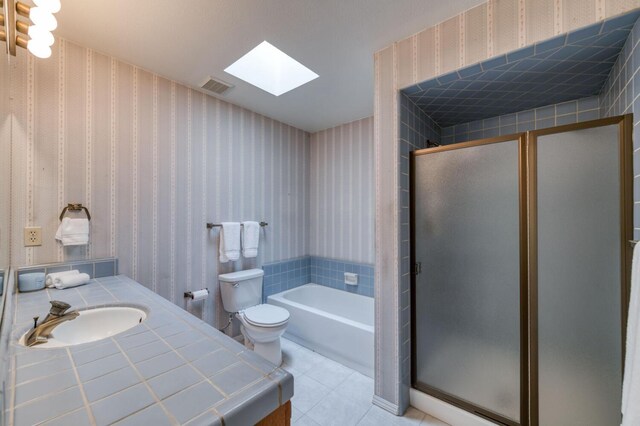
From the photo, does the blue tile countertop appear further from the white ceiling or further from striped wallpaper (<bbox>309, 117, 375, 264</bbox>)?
striped wallpaper (<bbox>309, 117, 375, 264</bbox>)

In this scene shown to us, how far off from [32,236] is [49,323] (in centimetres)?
86

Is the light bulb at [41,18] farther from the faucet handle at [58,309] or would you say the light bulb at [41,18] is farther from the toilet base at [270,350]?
the toilet base at [270,350]

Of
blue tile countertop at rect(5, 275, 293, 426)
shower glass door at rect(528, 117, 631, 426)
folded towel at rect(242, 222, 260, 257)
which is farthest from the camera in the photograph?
folded towel at rect(242, 222, 260, 257)

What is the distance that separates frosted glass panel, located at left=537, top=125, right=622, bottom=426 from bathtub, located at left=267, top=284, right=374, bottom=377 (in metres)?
1.12

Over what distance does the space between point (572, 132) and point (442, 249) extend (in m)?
0.86

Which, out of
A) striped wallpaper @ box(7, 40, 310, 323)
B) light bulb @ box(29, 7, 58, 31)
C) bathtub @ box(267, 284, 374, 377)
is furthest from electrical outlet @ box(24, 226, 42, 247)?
bathtub @ box(267, 284, 374, 377)

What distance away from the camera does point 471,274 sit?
1.56 m

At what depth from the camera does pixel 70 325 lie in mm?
1066

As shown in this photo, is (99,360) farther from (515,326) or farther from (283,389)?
(515,326)

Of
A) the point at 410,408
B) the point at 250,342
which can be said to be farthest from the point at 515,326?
the point at 250,342

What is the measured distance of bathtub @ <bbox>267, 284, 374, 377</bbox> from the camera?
83.0 inches

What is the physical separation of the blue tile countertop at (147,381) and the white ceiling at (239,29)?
157 cm

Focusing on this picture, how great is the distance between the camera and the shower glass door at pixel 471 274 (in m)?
1.43

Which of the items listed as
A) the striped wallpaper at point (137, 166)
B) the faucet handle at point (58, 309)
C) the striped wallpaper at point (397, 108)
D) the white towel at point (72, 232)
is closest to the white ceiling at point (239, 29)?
the striped wallpaper at point (397, 108)
